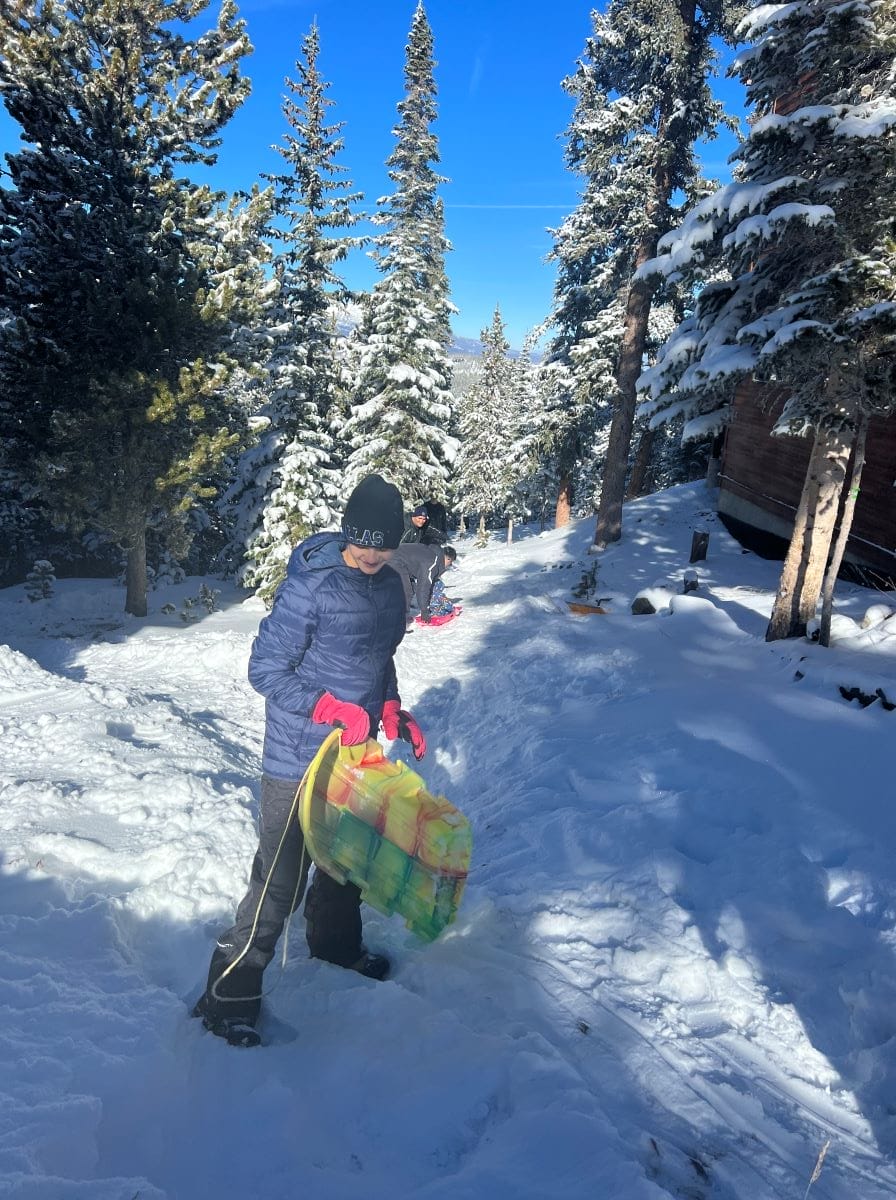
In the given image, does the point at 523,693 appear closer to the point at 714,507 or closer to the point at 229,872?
the point at 229,872

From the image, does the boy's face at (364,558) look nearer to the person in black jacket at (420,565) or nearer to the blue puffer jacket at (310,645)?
the blue puffer jacket at (310,645)

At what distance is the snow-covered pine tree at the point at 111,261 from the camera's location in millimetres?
12539

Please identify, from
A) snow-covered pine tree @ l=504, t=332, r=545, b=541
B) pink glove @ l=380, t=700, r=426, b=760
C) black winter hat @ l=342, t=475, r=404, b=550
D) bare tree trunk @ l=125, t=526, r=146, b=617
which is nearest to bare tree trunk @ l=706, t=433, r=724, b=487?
snow-covered pine tree @ l=504, t=332, r=545, b=541

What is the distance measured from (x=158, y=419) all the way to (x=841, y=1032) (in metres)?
14.3

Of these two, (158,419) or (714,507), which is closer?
(158,419)

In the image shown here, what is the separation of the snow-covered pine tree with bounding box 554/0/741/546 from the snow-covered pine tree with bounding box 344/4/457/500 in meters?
5.26

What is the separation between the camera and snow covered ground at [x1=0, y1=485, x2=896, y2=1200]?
2379mm

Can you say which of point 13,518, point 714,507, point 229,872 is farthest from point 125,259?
point 714,507

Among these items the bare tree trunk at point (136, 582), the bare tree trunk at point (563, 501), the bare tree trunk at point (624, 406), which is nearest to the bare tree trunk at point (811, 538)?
the bare tree trunk at point (624, 406)

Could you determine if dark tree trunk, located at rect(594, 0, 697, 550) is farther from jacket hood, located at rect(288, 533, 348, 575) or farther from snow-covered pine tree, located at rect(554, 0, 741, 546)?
jacket hood, located at rect(288, 533, 348, 575)

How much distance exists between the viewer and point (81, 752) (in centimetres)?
581

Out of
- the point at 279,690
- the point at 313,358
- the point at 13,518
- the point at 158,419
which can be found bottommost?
the point at 13,518

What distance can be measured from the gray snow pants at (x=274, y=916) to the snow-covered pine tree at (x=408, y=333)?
54.1 ft

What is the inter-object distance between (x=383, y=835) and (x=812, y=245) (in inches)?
313
